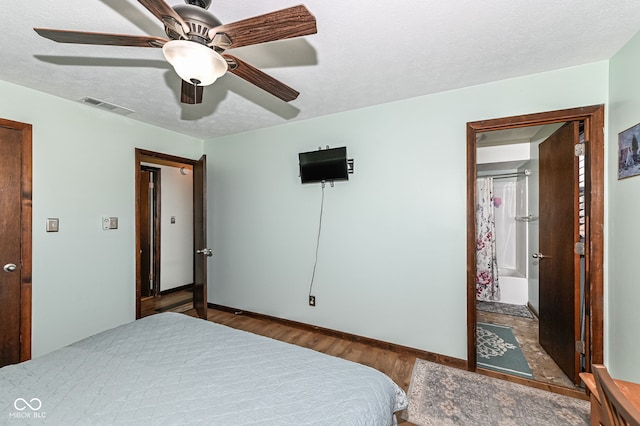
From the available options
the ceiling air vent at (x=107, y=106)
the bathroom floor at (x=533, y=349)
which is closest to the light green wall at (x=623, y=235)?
the bathroom floor at (x=533, y=349)

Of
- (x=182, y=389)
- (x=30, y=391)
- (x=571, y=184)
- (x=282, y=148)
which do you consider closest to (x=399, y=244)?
(x=571, y=184)

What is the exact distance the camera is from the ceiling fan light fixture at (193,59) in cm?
109

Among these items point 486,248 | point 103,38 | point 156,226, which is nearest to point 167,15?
point 103,38

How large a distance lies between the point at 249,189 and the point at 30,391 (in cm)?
265

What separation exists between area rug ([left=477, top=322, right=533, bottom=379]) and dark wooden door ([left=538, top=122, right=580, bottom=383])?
271 mm

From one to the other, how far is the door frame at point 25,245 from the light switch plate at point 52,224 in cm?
13

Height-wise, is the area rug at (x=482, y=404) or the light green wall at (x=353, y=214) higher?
the light green wall at (x=353, y=214)

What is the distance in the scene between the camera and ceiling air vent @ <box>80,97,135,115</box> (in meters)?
2.53

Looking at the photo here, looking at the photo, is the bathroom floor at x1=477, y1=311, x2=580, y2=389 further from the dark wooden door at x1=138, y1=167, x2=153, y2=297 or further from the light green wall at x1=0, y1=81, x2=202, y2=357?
the dark wooden door at x1=138, y1=167, x2=153, y2=297

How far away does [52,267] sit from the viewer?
2406 mm

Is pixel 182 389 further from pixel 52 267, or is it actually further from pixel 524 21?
pixel 524 21

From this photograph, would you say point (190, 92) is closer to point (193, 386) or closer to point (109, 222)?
point (193, 386)

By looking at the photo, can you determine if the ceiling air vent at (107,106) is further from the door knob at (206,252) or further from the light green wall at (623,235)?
the light green wall at (623,235)

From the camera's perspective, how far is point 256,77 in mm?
1411
